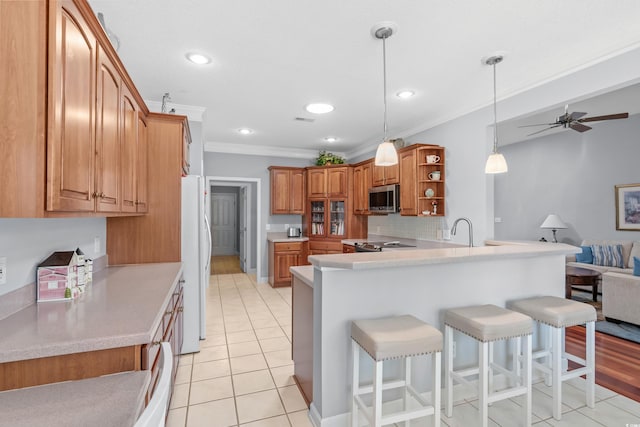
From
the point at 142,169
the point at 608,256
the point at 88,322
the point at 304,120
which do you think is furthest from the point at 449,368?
the point at 608,256

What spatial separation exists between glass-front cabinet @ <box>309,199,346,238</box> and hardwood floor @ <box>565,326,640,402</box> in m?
3.51

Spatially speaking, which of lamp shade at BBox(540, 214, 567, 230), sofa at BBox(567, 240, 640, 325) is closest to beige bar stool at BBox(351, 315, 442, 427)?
sofa at BBox(567, 240, 640, 325)

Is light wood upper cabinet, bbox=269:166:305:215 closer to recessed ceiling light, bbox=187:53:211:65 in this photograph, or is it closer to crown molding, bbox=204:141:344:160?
crown molding, bbox=204:141:344:160

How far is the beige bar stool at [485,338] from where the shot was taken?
1.77 m

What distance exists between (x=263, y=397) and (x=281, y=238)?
3.67 m

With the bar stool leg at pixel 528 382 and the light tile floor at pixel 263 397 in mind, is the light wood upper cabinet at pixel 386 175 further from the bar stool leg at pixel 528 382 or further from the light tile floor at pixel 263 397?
the bar stool leg at pixel 528 382

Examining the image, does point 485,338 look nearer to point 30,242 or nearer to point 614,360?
point 614,360

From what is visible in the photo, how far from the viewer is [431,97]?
11.3 feet

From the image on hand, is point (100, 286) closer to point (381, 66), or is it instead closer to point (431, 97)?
point (381, 66)

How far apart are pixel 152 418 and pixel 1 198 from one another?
3.05 ft

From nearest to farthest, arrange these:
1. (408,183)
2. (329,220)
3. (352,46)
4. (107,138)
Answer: (107,138) → (352,46) → (408,183) → (329,220)

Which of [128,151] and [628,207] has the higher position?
[128,151]

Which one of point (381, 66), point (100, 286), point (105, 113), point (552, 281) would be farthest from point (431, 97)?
point (100, 286)

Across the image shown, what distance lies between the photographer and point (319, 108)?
148 inches
